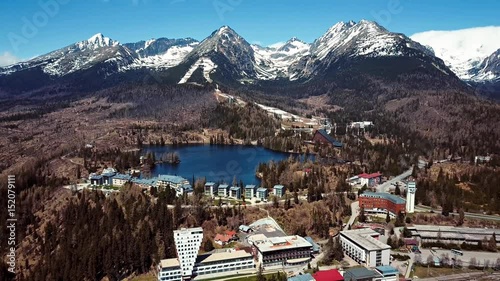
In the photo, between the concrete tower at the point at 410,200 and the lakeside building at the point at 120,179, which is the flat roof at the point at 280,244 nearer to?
the concrete tower at the point at 410,200

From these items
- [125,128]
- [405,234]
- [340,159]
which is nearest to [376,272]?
[405,234]

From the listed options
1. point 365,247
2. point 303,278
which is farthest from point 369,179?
point 303,278

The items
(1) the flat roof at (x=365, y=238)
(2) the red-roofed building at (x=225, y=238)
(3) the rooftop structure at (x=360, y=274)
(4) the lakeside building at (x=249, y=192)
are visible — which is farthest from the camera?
(4) the lakeside building at (x=249, y=192)

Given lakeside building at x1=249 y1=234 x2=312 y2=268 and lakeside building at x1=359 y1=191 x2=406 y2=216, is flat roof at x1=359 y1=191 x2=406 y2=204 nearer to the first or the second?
lakeside building at x1=359 y1=191 x2=406 y2=216

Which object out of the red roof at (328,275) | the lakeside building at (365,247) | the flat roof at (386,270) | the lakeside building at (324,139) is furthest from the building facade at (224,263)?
the lakeside building at (324,139)

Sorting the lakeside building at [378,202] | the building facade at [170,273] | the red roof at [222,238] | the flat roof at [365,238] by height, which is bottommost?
the building facade at [170,273]

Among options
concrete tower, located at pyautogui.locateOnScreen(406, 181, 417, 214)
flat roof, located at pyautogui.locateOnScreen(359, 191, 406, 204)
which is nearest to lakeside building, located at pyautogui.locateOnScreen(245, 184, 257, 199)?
flat roof, located at pyautogui.locateOnScreen(359, 191, 406, 204)

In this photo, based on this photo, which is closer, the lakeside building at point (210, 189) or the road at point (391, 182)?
the lakeside building at point (210, 189)

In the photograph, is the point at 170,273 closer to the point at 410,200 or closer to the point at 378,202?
the point at 378,202
